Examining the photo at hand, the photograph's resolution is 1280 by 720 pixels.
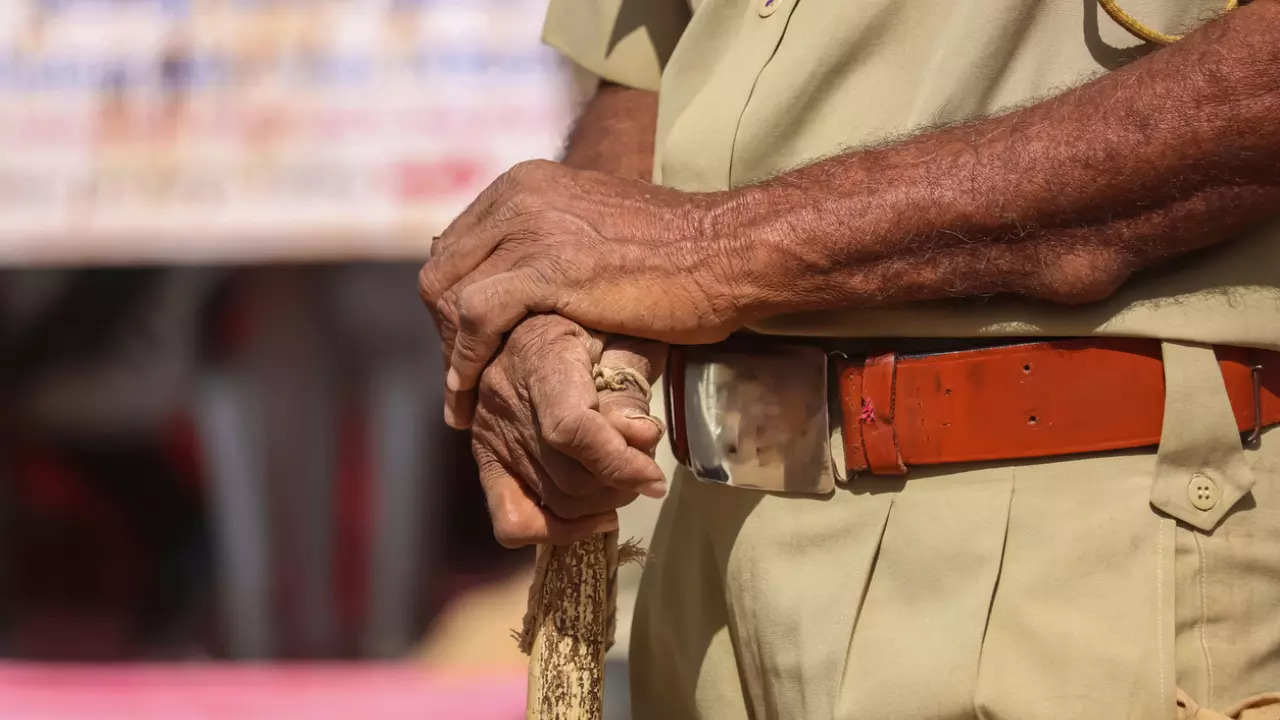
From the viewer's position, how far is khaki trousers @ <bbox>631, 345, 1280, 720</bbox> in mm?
1025

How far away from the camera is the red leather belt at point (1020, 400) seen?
1024 millimetres

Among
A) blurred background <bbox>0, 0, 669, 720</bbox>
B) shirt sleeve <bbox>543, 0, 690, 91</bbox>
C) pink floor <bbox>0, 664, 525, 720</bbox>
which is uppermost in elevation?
shirt sleeve <bbox>543, 0, 690, 91</bbox>

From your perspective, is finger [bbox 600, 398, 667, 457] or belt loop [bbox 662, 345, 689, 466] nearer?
finger [bbox 600, 398, 667, 457]

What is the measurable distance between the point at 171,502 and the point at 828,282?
102 inches

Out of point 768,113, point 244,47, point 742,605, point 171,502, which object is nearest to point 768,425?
point 742,605

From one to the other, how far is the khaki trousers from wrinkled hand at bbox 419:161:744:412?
26 centimetres

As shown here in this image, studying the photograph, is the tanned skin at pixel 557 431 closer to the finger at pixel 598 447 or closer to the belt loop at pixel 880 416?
the finger at pixel 598 447

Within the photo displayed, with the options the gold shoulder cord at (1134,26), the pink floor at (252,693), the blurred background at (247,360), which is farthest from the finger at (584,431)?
the pink floor at (252,693)

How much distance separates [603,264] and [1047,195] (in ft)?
1.31

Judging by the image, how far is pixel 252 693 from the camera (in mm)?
2961

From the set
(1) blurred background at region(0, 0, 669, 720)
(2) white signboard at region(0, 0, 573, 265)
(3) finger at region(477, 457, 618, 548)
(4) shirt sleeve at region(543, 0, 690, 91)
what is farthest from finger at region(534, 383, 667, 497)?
(2) white signboard at region(0, 0, 573, 265)

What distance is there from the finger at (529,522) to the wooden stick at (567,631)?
0.15ft

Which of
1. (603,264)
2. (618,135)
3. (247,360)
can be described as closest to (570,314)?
(603,264)

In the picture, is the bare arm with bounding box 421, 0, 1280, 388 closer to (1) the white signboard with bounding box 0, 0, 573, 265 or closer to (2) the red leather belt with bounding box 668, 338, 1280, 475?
(2) the red leather belt with bounding box 668, 338, 1280, 475
